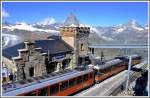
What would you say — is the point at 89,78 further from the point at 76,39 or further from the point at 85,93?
the point at 76,39

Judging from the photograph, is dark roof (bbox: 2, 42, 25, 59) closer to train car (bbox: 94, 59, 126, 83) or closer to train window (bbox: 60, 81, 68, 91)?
train window (bbox: 60, 81, 68, 91)

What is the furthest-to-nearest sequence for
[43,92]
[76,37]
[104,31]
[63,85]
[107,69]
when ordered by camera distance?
[104,31], [76,37], [107,69], [63,85], [43,92]

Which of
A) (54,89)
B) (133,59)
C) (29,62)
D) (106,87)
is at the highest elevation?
(29,62)

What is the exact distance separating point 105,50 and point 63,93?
31381 millimetres

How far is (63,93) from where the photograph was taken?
16.5 metres

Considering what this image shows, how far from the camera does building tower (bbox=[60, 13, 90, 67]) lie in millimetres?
25781

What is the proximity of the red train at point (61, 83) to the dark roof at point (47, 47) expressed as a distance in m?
4.30

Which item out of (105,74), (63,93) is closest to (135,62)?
(105,74)

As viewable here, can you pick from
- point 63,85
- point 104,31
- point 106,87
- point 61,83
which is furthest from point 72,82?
point 104,31

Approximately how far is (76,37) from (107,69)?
210 inches

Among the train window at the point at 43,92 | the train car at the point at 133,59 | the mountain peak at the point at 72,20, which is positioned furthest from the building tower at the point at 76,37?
the train window at the point at 43,92

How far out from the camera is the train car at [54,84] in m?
13.4

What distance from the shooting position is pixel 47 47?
22.7 m

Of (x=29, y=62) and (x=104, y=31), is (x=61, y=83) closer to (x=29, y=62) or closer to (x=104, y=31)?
(x=29, y=62)
